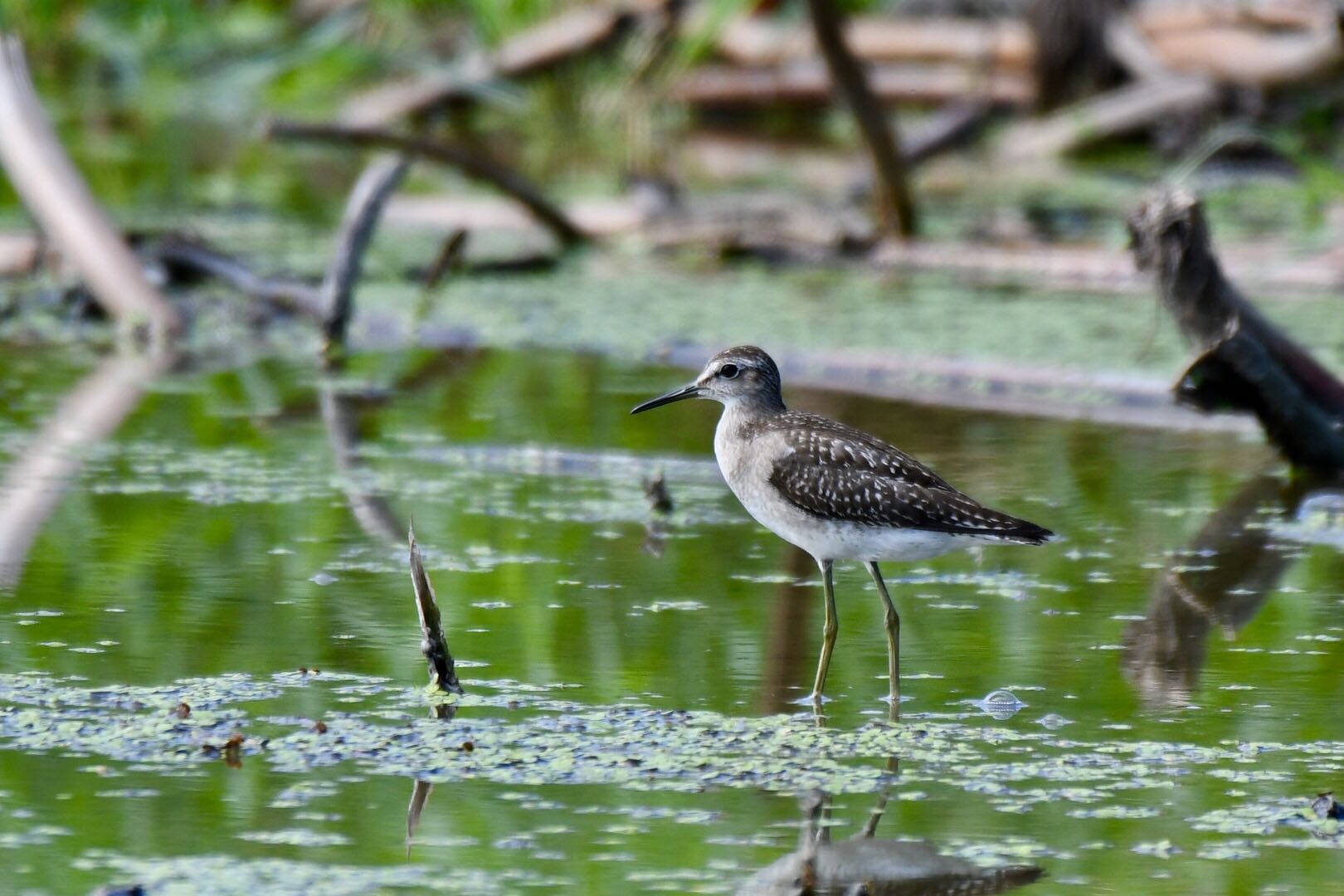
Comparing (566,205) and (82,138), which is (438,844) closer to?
(566,205)

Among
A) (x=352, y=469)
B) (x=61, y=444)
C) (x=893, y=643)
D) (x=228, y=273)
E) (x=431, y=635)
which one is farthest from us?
(x=228, y=273)

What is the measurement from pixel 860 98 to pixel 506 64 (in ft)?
22.9

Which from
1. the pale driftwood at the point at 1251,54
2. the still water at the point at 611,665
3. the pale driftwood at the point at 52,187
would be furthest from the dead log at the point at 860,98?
the pale driftwood at the point at 1251,54

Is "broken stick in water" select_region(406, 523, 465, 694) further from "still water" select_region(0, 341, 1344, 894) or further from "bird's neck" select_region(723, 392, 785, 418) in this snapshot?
"bird's neck" select_region(723, 392, 785, 418)

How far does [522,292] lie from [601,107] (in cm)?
766

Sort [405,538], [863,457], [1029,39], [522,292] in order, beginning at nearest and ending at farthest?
[863,457] → [405,538] → [522,292] → [1029,39]

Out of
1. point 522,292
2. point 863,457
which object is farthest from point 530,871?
point 522,292

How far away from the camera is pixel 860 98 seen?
11398 millimetres

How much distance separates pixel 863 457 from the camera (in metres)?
5.52

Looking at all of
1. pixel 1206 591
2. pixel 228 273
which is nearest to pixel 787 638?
pixel 1206 591

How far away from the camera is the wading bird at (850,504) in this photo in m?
5.33

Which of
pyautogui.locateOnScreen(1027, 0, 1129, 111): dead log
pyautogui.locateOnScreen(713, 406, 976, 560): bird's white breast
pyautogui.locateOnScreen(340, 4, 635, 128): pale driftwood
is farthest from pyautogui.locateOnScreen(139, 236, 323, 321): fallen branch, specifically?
pyautogui.locateOnScreen(1027, 0, 1129, 111): dead log

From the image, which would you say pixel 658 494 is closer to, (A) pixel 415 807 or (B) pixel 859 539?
(B) pixel 859 539

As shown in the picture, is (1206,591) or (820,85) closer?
(1206,591)
